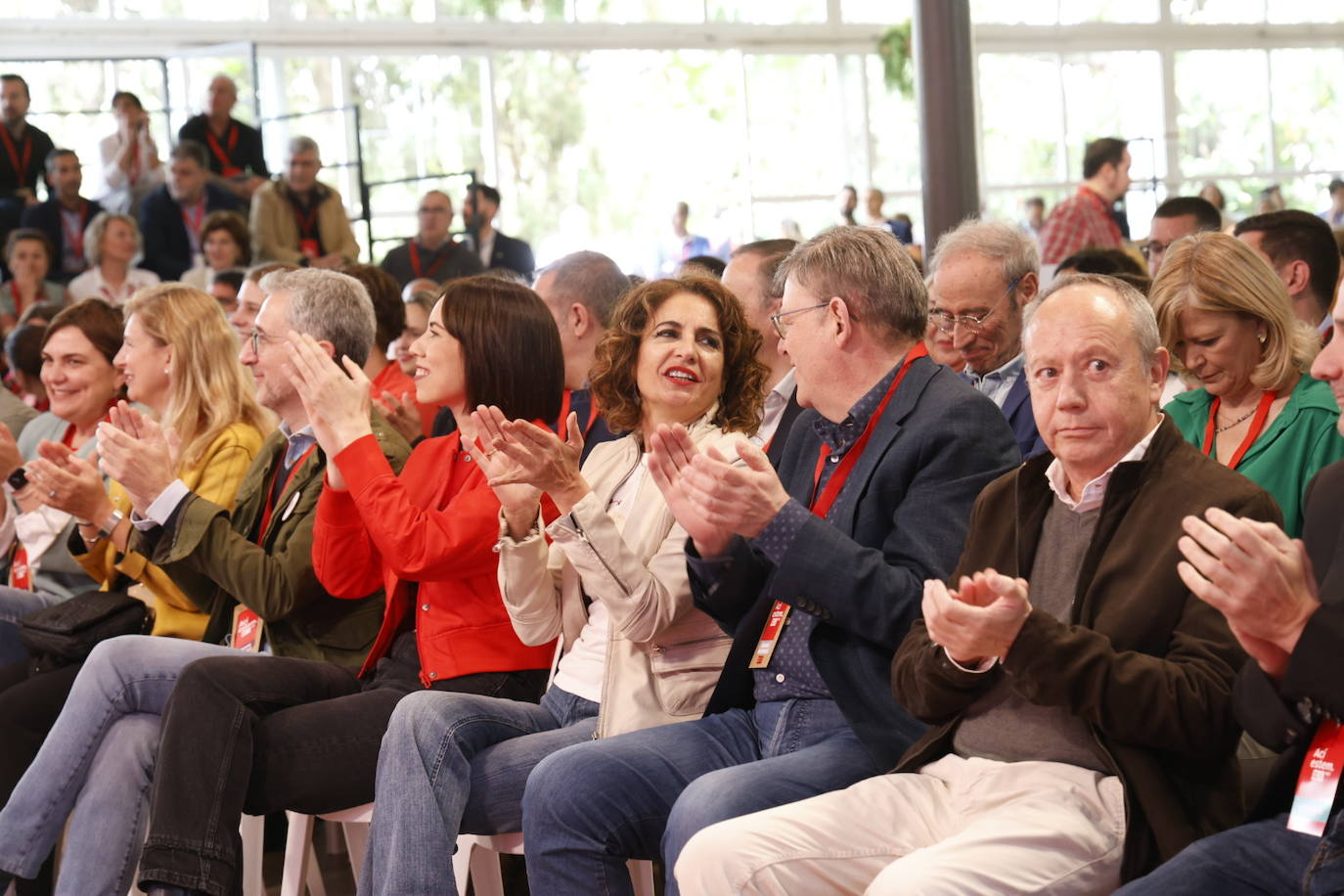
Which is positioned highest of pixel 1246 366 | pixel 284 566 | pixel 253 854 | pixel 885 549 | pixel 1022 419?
pixel 1246 366

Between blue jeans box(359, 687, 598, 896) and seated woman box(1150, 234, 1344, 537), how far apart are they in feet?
4.42

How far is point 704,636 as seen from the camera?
9.36 feet

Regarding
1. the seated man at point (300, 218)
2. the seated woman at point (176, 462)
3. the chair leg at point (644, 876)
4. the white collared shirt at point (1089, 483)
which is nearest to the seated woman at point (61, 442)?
the seated woman at point (176, 462)

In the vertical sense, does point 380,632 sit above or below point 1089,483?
below

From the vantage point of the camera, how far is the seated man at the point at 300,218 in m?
9.50

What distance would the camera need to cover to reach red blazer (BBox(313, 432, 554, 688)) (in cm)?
297

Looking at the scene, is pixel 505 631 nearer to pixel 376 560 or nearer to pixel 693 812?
pixel 376 560

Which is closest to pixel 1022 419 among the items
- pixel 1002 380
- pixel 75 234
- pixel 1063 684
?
pixel 1002 380

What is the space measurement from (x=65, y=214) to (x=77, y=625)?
6.68m

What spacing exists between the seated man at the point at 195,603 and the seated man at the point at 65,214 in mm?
6314

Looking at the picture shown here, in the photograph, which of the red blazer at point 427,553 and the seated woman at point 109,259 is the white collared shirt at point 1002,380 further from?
the seated woman at point 109,259

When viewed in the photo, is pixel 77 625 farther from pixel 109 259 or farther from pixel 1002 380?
pixel 109 259

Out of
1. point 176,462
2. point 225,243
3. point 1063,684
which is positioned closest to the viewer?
point 1063,684

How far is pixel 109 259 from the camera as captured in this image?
28.0ft
